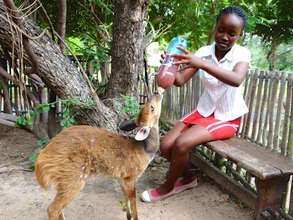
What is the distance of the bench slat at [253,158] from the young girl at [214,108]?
0.13 meters

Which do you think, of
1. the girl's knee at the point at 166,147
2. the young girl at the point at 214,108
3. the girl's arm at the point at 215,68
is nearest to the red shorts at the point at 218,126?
the young girl at the point at 214,108

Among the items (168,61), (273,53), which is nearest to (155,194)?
(168,61)

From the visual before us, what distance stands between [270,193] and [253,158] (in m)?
0.35

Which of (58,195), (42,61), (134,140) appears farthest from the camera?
(42,61)

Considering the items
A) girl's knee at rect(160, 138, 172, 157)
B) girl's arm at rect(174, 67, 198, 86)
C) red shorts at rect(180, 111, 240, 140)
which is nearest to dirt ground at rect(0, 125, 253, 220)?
girl's knee at rect(160, 138, 172, 157)

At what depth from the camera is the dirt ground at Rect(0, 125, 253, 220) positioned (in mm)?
3826

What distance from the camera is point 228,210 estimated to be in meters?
3.99

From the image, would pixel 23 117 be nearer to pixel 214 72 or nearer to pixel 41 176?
pixel 41 176

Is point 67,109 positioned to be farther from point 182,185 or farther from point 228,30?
point 228,30

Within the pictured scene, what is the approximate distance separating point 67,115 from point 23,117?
0.74 m

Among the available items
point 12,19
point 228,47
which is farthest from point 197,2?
point 12,19

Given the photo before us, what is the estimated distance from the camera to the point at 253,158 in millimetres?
3545

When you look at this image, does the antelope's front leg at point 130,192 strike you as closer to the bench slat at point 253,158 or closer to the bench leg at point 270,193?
the bench slat at point 253,158

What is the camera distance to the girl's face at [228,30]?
350cm
